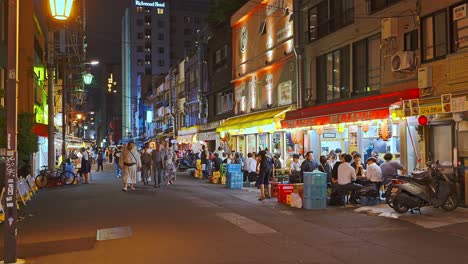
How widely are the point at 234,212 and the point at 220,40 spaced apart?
92.3 ft

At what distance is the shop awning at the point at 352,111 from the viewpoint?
16.3 metres

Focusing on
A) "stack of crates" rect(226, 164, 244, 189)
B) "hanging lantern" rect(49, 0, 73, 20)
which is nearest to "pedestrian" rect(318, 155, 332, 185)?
"stack of crates" rect(226, 164, 244, 189)

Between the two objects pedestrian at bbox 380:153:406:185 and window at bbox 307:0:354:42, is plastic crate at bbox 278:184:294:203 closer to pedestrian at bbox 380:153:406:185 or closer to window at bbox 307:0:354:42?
pedestrian at bbox 380:153:406:185

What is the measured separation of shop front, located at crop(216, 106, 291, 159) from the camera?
86.3 feet

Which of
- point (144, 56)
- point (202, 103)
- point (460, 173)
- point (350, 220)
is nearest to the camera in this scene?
point (350, 220)

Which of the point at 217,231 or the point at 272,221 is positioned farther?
the point at 272,221

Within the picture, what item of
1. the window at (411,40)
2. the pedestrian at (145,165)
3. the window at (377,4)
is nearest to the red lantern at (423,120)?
the window at (411,40)

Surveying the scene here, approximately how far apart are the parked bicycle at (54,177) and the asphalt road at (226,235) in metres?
8.13

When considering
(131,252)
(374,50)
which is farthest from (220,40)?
(131,252)

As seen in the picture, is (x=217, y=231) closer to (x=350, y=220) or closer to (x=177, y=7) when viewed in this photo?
(x=350, y=220)

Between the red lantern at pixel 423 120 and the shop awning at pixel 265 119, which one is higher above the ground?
the shop awning at pixel 265 119

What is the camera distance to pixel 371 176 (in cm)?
1602

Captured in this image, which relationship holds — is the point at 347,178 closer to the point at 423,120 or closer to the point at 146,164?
the point at 423,120

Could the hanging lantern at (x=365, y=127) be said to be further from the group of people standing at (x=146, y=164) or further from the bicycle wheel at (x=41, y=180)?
the bicycle wheel at (x=41, y=180)
